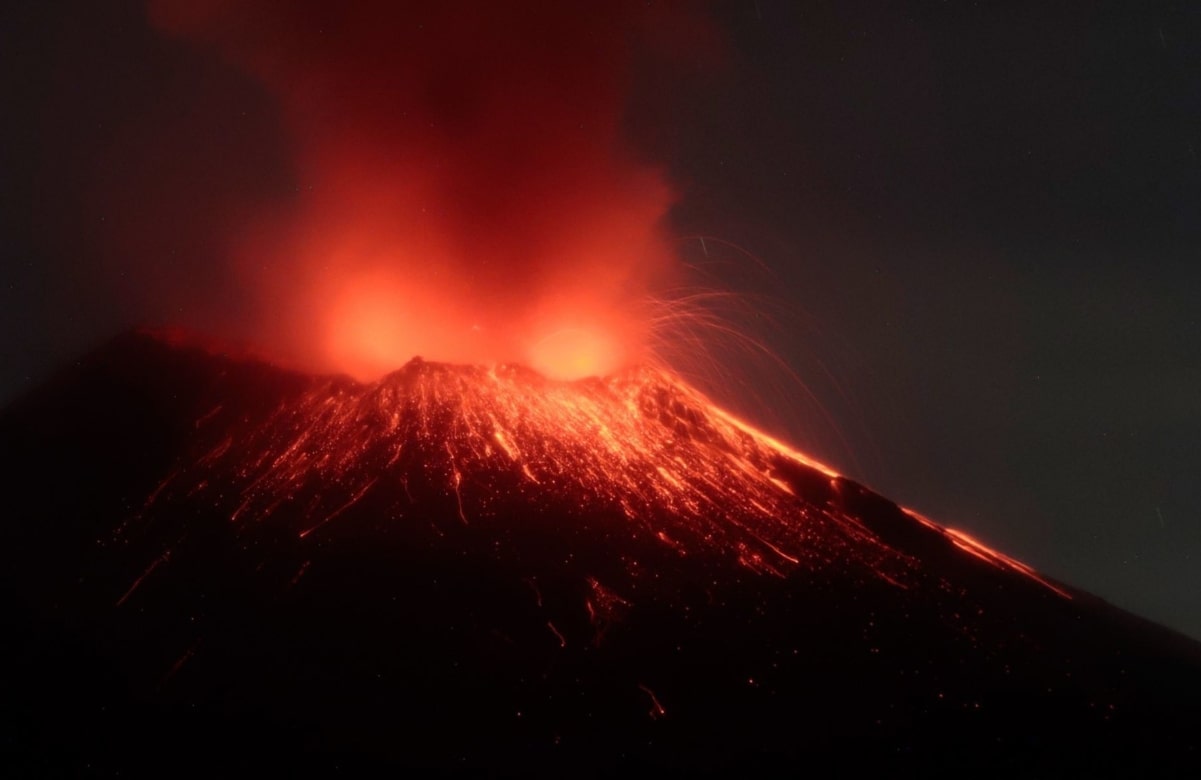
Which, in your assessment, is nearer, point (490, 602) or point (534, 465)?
point (490, 602)

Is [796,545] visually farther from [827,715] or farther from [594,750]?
[594,750]

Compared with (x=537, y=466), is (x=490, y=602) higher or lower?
lower

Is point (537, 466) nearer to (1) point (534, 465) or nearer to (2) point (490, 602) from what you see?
(1) point (534, 465)

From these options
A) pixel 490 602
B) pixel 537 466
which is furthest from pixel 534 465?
pixel 490 602

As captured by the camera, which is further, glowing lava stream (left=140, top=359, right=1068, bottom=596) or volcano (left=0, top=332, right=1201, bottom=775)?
glowing lava stream (left=140, top=359, right=1068, bottom=596)

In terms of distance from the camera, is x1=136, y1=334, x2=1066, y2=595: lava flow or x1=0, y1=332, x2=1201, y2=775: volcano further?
x1=136, y1=334, x2=1066, y2=595: lava flow
